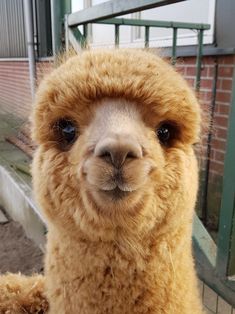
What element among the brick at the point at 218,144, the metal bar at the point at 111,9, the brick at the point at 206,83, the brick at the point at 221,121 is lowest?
the brick at the point at 218,144

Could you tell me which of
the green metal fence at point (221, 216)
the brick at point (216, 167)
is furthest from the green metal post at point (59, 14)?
the brick at point (216, 167)

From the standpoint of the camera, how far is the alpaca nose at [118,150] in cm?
86

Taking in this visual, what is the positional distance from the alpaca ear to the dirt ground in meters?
1.63

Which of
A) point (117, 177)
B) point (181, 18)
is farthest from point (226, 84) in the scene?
point (117, 177)

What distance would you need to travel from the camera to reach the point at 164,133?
1.02m

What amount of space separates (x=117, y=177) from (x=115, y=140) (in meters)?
0.08

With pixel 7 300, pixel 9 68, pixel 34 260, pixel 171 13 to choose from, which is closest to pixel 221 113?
pixel 171 13

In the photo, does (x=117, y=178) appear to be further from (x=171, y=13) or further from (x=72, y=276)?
(x=171, y=13)

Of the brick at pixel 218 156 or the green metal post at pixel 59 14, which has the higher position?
the green metal post at pixel 59 14

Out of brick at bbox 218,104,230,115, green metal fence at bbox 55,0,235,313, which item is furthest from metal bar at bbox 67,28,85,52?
brick at bbox 218,104,230,115

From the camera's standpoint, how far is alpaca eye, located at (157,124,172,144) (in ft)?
3.33

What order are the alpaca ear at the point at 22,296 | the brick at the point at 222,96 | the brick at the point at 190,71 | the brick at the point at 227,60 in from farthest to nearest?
the brick at the point at 190,71 < the brick at the point at 222,96 < the brick at the point at 227,60 < the alpaca ear at the point at 22,296

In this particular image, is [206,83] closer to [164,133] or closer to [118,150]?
[164,133]

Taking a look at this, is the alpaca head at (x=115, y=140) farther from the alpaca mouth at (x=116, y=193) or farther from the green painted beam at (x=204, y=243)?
the green painted beam at (x=204, y=243)
